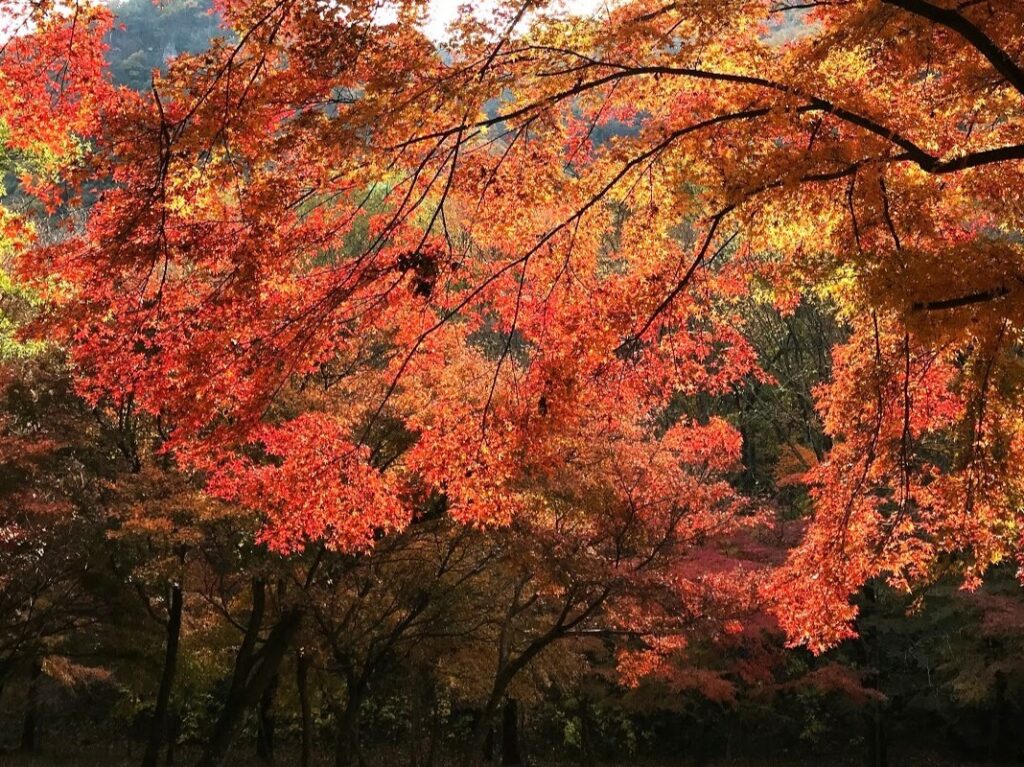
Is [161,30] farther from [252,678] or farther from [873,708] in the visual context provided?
[873,708]

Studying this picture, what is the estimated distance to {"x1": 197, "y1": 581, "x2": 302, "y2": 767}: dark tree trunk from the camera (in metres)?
9.85

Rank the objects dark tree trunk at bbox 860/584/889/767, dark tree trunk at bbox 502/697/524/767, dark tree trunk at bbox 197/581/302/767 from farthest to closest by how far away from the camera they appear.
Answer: dark tree trunk at bbox 502/697/524/767, dark tree trunk at bbox 860/584/889/767, dark tree trunk at bbox 197/581/302/767

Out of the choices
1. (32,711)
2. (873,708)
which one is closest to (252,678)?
(873,708)

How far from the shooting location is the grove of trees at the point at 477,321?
15.0 ft

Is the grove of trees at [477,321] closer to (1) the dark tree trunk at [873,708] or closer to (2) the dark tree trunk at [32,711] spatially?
(1) the dark tree trunk at [873,708]

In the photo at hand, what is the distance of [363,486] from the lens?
6.56 m

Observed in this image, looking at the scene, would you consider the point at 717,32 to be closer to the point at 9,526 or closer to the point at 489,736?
the point at 9,526

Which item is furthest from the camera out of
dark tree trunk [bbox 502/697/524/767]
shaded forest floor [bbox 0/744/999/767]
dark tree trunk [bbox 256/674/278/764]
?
dark tree trunk [bbox 502/697/524/767]

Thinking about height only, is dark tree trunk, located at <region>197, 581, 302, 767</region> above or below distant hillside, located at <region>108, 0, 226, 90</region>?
below

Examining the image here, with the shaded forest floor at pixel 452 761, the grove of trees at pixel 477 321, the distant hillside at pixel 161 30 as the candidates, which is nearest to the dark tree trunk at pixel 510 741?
the shaded forest floor at pixel 452 761

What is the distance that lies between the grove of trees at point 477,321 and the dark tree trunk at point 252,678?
6 cm

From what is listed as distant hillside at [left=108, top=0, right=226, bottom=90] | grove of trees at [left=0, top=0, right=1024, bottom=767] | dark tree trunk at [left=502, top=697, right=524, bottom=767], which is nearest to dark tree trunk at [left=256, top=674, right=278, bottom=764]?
grove of trees at [left=0, top=0, right=1024, bottom=767]

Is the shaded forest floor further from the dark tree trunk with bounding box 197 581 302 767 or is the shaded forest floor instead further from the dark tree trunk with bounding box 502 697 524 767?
the dark tree trunk with bounding box 197 581 302 767

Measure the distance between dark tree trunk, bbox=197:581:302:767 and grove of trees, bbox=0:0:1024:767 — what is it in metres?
0.06
